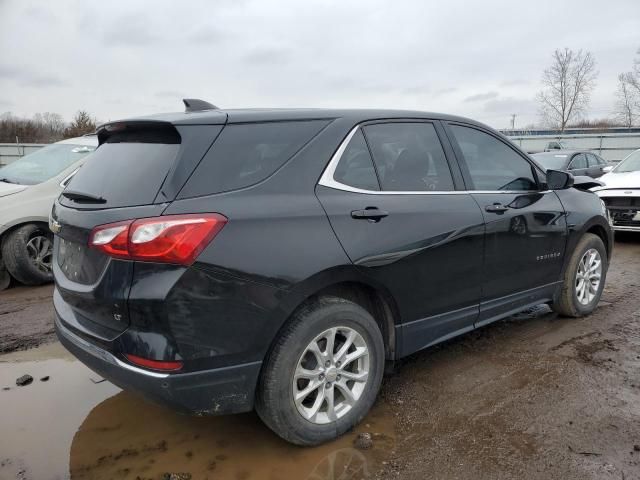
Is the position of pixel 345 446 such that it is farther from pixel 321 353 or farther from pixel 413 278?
pixel 413 278

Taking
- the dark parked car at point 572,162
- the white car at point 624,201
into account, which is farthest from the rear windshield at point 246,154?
the dark parked car at point 572,162

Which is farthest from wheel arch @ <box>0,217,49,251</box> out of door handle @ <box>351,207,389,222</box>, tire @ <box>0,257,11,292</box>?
door handle @ <box>351,207,389,222</box>

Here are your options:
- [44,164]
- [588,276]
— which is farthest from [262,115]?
[44,164]

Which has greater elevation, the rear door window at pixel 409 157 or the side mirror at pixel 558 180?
the rear door window at pixel 409 157

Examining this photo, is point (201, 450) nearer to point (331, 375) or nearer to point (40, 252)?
point (331, 375)

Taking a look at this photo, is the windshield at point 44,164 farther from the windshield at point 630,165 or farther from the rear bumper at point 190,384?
the windshield at point 630,165

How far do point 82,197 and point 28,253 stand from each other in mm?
3611

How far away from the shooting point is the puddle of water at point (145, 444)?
2.47 metres

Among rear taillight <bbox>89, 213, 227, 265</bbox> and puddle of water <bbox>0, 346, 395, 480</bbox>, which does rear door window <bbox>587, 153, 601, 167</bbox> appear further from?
rear taillight <bbox>89, 213, 227, 265</bbox>

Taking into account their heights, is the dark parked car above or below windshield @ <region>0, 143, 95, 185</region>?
below

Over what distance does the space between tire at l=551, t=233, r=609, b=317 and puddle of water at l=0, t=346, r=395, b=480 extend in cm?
224

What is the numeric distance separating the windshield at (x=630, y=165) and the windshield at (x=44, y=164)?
8863 mm

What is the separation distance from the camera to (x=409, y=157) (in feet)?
10.3

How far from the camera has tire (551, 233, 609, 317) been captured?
426 cm
